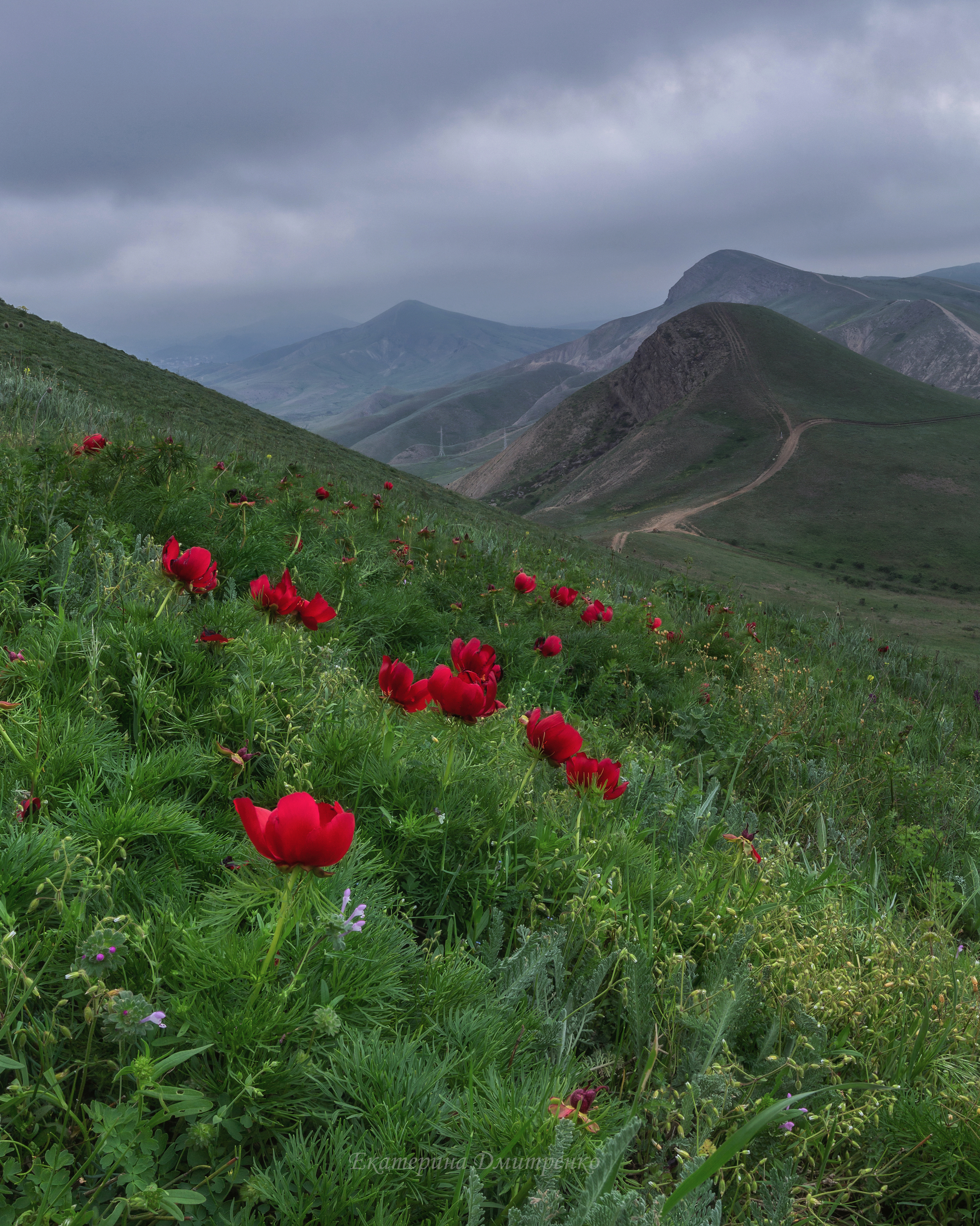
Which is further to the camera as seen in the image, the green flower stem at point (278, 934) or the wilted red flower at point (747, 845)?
the wilted red flower at point (747, 845)

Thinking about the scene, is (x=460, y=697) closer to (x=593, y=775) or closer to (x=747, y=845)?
(x=593, y=775)

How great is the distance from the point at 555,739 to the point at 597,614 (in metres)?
2.77

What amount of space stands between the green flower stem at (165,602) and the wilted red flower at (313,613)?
49 cm

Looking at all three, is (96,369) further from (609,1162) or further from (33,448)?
(609,1162)

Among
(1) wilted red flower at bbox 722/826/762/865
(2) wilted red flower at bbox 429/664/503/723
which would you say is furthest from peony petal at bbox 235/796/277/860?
(1) wilted red flower at bbox 722/826/762/865

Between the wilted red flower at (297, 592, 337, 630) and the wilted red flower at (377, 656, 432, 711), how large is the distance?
1.84 ft

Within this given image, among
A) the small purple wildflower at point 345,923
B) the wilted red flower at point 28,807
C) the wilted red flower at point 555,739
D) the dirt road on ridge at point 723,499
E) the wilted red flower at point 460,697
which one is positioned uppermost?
the dirt road on ridge at point 723,499

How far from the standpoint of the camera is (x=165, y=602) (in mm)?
2486

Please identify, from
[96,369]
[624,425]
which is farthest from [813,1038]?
[624,425]

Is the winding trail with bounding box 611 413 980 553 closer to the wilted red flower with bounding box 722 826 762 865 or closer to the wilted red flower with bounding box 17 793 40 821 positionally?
the wilted red flower with bounding box 722 826 762 865

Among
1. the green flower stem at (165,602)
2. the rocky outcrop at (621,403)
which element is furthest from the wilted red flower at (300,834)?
the rocky outcrop at (621,403)

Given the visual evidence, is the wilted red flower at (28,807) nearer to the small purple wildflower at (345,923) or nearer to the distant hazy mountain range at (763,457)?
the small purple wildflower at (345,923)

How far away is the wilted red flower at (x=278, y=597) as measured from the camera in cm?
258

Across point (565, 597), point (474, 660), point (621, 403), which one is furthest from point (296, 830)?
point (621, 403)
